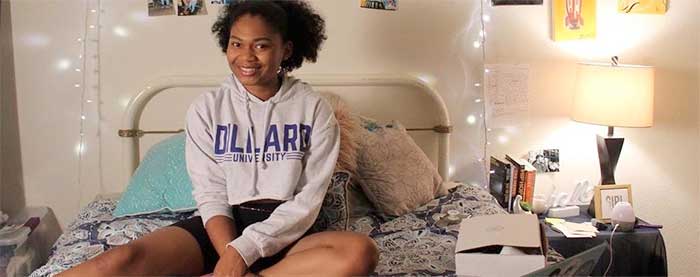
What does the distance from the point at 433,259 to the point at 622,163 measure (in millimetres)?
1313

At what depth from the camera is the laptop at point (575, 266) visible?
102 centimetres

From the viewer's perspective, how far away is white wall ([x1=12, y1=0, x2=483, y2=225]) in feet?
7.91

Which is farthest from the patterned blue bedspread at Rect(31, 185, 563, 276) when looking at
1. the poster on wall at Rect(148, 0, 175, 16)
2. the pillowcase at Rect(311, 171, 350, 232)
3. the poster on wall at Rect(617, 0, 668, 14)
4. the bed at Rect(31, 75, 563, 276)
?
the poster on wall at Rect(617, 0, 668, 14)

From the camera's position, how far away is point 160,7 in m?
2.44

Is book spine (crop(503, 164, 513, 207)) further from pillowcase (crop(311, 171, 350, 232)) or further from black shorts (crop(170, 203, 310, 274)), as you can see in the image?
black shorts (crop(170, 203, 310, 274))

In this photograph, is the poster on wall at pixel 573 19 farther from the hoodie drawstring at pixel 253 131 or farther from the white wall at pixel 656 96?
the hoodie drawstring at pixel 253 131

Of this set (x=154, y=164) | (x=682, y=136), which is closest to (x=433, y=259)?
(x=154, y=164)

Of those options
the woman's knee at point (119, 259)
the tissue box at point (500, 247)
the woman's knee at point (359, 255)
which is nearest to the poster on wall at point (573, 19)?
the tissue box at point (500, 247)

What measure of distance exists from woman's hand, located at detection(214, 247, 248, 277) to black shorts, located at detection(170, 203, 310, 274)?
3.3 inches

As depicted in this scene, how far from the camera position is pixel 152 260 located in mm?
1438

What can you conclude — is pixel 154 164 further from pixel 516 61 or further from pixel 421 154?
pixel 516 61

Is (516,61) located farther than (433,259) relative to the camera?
Yes

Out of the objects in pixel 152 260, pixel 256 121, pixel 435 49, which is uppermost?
pixel 435 49

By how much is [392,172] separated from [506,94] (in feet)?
2.24
